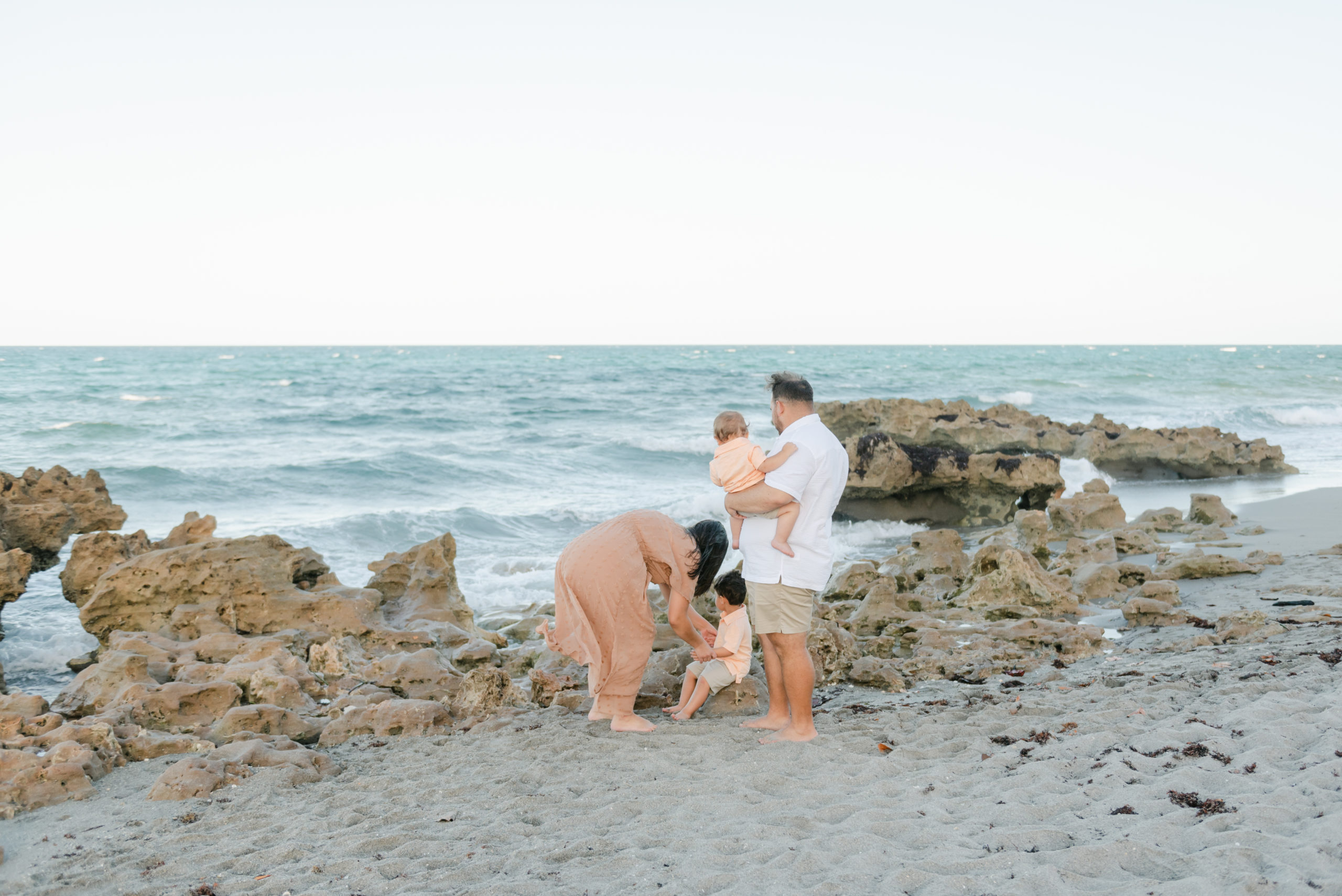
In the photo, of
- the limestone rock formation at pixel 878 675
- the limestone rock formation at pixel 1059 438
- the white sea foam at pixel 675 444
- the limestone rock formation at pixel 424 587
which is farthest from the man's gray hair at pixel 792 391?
the white sea foam at pixel 675 444

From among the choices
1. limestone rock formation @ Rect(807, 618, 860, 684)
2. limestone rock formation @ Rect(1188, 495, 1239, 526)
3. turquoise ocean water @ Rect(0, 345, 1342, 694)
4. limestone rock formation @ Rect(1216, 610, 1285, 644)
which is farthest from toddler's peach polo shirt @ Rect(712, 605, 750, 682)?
limestone rock formation @ Rect(1188, 495, 1239, 526)

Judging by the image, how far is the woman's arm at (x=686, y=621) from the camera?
4.85 meters

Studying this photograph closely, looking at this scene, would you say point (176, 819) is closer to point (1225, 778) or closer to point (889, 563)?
point (1225, 778)

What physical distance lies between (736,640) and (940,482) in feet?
28.6

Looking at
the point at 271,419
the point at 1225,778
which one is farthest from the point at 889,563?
the point at 271,419

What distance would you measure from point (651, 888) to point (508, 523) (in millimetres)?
11048

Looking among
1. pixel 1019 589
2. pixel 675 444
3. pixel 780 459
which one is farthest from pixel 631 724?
pixel 675 444

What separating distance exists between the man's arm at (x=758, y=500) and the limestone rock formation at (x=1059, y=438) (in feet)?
33.0

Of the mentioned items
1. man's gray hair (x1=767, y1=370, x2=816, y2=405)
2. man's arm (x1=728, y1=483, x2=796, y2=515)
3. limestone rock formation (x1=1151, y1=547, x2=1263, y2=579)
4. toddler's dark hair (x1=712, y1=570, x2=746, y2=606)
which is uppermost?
man's gray hair (x1=767, y1=370, x2=816, y2=405)

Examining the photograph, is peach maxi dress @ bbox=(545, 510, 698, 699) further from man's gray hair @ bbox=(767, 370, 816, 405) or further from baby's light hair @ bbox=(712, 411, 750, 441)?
man's gray hair @ bbox=(767, 370, 816, 405)

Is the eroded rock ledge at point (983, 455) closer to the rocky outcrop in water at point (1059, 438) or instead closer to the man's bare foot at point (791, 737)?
the rocky outcrop in water at point (1059, 438)

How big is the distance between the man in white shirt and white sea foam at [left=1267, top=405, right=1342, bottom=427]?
2840cm

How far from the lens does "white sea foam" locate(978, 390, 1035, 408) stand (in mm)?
35875

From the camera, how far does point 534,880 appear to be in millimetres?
3154
